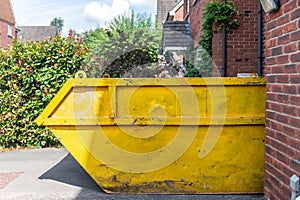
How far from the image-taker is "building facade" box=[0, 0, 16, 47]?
2385 centimetres

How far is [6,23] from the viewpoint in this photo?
81.6 ft

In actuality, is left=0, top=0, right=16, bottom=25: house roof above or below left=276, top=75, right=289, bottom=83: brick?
above

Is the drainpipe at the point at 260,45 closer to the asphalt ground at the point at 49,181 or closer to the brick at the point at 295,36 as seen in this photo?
the asphalt ground at the point at 49,181

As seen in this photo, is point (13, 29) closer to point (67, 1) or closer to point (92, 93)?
point (67, 1)

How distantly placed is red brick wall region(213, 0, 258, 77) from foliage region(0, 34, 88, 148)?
2988mm

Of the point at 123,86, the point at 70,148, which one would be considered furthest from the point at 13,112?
the point at 123,86

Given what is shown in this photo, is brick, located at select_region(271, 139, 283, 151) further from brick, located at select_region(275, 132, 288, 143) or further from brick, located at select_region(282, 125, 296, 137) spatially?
brick, located at select_region(282, 125, 296, 137)

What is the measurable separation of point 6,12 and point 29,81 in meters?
22.2

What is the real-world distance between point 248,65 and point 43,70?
4.08 metres

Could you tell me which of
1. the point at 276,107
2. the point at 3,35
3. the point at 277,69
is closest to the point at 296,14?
the point at 277,69

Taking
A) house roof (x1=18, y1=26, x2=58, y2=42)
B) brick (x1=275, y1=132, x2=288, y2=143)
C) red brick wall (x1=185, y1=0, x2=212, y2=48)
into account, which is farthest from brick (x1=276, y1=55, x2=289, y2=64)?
house roof (x1=18, y1=26, x2=58, y2=42)

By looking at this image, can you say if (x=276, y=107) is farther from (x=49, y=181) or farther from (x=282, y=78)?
(x=49, y=181)

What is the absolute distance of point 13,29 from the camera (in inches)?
1057

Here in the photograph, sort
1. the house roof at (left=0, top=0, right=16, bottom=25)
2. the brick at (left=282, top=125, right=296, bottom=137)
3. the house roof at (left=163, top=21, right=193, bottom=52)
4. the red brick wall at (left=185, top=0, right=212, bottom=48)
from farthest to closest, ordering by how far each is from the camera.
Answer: the house roof at (left=0, top=0, right=16, bottom=25)
the house roof at (left=163, top=21, right=193, bottom=52)
the red brick wall at (left=185, top=0, right=212, bottom=48)
the brick at (left=282, top=125, right=296, bottom=137)
